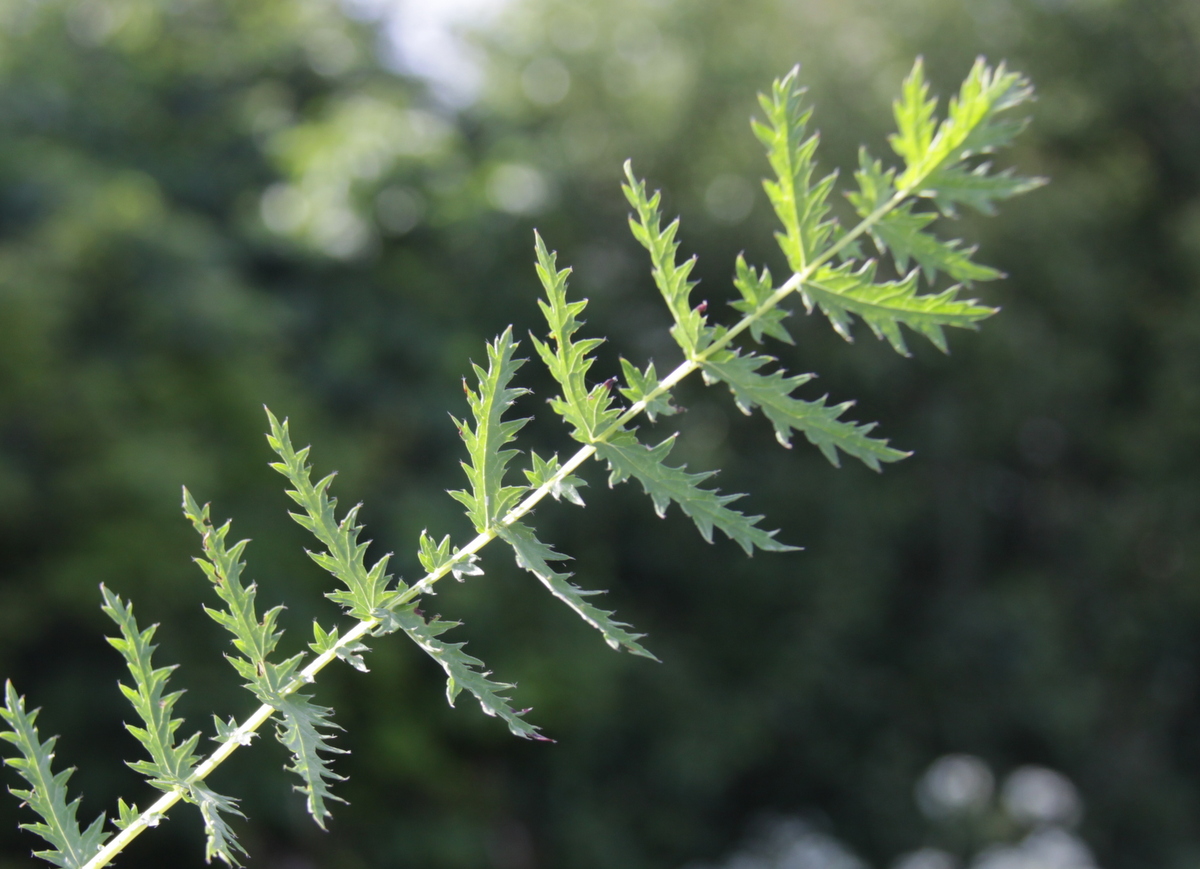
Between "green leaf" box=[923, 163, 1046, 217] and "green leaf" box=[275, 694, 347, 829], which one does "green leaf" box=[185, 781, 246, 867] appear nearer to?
"green leaf" box=[275, 694, 347, 829]

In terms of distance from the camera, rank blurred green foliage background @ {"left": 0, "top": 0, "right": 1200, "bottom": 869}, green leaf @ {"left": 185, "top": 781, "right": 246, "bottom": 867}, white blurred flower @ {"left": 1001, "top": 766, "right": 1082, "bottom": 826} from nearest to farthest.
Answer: green leaf @ {"left": 185, "top": 781, "right": 246, "bottom": 867} → blurred green foliage background @ {"left": 0, "top": 0, "right": 1200, "bottom": 869} → white blurred flower @ {"left": 1001, "top": 766, "right": 1082, "bottom": 826}

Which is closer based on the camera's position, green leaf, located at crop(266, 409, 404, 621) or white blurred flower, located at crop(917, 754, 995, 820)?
green leaf, located at crop(266, 409, 404, 621)

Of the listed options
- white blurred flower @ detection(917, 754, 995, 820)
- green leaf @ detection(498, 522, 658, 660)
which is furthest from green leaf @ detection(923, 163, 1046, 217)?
white blurred flower @ detection(917, 754, 995, 820)

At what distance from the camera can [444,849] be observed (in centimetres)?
305

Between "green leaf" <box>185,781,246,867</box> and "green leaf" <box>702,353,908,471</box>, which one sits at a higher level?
"green leaf" <box>702,353,908,471</box>

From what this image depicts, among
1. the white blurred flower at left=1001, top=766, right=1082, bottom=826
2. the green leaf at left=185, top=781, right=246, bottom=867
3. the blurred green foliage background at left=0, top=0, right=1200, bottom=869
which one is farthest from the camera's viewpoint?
the white blurred flower at left=1001, top=766, right=1082, bottom=826

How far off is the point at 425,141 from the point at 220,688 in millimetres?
1728

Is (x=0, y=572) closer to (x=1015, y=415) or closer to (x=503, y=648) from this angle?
(x=503, y=648)

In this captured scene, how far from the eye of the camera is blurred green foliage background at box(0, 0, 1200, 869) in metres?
2.69

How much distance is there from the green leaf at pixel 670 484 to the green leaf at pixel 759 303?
0.03 meters

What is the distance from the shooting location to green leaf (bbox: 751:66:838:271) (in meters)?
0.21

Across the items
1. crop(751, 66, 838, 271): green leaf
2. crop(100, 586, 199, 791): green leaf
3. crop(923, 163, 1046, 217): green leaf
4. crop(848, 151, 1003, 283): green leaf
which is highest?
crop(923, 163, 1046, 217): green leaf

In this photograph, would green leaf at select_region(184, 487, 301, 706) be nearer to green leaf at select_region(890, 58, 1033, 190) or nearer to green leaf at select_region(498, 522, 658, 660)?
green leaf at select_region(498, 522, 658, 660)

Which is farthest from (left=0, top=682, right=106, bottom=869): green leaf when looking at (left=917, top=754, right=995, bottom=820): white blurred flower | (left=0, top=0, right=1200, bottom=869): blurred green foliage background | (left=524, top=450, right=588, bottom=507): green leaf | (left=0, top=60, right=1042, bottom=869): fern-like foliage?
(left=917, top=754, right=995, bottom=820): white blurred flower
